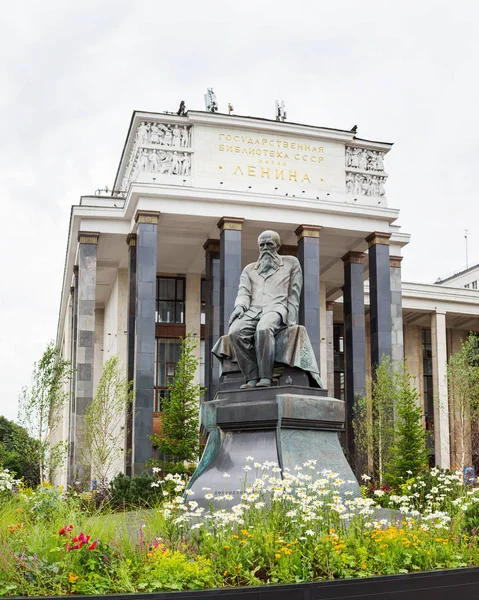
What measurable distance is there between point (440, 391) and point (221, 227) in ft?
68.9

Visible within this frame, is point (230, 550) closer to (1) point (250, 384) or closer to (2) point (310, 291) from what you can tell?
(1) point (250, 384)

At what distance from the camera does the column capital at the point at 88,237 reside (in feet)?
135

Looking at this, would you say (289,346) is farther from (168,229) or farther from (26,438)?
(168,229)

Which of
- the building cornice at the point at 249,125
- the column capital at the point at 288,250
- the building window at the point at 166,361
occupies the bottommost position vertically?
the building window at the point at 166,361

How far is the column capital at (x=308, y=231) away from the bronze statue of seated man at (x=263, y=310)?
26.5 meters

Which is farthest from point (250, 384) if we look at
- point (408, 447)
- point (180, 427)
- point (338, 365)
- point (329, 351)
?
point (338, 365)

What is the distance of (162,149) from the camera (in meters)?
39.9

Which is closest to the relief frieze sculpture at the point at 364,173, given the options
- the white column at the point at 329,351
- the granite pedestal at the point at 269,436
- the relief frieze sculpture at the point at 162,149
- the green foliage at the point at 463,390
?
the relief frieze sculpture at the point at 162,149

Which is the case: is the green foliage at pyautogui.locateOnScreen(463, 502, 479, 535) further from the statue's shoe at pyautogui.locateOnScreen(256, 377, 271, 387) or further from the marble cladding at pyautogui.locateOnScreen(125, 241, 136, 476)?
the marble cladding at pyautogui.locateOnScreen(125, 241, 136, 476)

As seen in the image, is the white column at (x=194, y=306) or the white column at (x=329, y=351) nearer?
the white column at (x=194, y=306)

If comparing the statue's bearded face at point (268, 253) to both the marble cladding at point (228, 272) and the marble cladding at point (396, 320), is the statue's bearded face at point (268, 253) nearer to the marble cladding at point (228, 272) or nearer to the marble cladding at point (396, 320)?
the marble cladding at point (228, 272)

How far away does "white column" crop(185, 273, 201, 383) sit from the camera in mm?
47969

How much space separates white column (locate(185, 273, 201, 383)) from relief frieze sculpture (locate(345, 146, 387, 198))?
11.7 m

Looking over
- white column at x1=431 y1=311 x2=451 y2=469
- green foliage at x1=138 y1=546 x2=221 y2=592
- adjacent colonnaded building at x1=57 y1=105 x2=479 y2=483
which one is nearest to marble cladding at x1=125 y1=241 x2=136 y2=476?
adjacent colonnaded building at x1=57 y1=105 x2=479 y2=483
